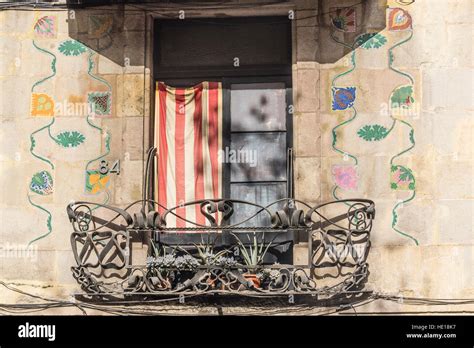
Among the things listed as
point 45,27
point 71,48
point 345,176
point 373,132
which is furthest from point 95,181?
point 373,132

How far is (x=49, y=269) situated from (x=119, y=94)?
7.35ft

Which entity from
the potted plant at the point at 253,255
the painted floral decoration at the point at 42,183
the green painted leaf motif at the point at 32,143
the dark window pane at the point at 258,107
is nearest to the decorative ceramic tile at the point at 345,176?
the dark window pane at the point at 258,107

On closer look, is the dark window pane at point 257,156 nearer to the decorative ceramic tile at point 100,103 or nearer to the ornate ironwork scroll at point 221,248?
the ornate ironwork scroll at point 221,248

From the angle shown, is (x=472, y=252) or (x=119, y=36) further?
(x=119, y=36)

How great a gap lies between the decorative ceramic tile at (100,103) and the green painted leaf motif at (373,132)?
300cm

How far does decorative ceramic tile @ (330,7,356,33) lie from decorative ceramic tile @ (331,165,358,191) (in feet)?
5.46

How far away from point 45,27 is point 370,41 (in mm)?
3938

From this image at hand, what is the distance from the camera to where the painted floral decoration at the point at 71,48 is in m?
13.5

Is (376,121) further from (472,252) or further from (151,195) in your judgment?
(151,195)

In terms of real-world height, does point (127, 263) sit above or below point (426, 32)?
below

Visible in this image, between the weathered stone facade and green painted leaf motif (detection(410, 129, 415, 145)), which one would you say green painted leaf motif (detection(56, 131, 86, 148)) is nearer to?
the weathered stone facade

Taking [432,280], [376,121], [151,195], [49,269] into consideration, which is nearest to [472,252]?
[432,280]

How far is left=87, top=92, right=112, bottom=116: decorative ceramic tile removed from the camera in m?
13.4
